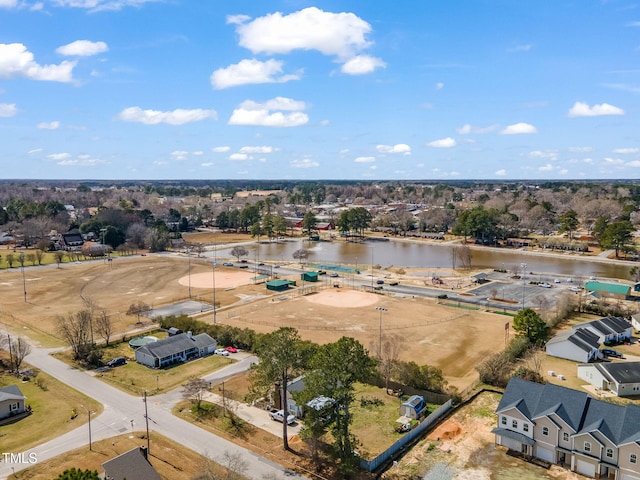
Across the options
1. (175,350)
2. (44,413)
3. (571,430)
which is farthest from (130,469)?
(571,430)

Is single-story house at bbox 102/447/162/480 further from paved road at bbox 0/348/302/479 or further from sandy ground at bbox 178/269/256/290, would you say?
sandy ground at bbox 178/269/256/290

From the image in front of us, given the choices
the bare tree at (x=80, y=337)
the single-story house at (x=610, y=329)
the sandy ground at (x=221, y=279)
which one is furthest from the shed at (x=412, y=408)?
the sandy ground at (x=221, y=279)

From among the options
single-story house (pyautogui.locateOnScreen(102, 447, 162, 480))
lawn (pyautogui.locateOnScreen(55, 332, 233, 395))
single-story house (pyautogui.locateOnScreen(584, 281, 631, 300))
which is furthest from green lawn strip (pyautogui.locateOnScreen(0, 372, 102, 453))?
single-story house (pyautogui.locateOnScreen(584, 281, 631, 300))

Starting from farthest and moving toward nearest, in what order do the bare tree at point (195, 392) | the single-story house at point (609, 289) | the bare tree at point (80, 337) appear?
the single-story house at point (609, 289) < the bare tree at point (80, 337) < the bare tree at point (195, 392)

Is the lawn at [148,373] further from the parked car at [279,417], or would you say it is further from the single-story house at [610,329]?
the single-story house at [610,329]

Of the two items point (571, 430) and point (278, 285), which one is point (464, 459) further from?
point (278, 285)

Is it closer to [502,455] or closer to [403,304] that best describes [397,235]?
[403,304]
